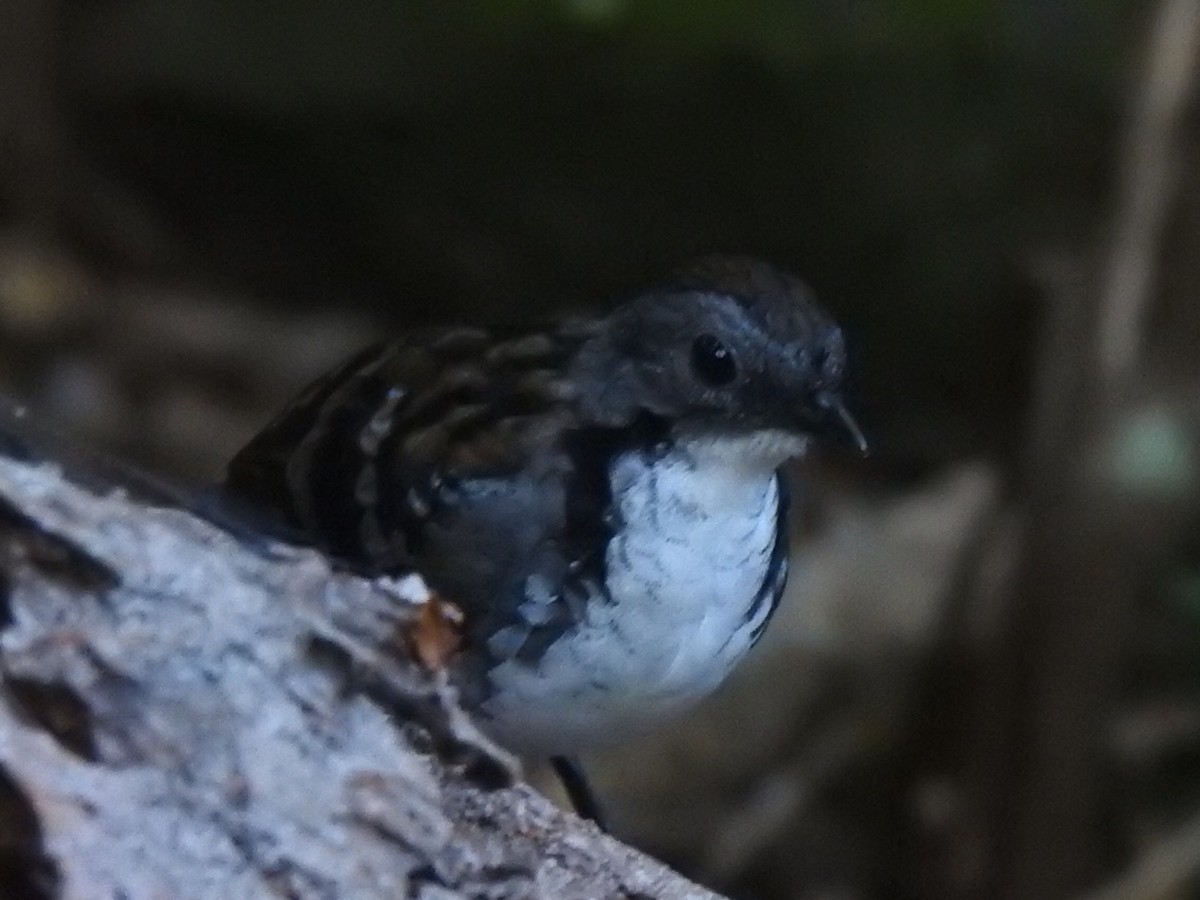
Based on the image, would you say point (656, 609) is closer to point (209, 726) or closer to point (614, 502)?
point (614, 502)

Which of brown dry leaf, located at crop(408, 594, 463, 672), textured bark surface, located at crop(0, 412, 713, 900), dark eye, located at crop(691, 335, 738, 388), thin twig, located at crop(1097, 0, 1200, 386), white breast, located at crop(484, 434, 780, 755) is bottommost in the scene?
textured bark surface, located at crop(0, 412, 713, 900)

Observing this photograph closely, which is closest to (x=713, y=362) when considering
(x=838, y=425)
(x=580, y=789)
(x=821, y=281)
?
(x=838, y=425)

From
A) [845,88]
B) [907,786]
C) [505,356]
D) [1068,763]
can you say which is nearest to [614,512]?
[505,356]

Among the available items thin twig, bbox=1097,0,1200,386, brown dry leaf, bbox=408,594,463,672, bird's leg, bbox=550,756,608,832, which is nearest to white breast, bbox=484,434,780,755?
brown dry leaf, bbox=408,594,463,672

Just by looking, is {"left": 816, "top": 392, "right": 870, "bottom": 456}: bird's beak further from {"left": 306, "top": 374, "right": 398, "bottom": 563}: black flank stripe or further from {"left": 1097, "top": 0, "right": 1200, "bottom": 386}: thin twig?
{"left": 1097, "top": 0, "right": 1200, "bottom": 386}: thin twig

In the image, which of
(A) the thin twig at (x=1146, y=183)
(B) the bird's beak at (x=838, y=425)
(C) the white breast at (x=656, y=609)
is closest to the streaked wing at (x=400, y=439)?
(C) the white breast at (x=656, y=609)

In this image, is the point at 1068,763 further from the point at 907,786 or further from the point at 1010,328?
the point at 1010,328

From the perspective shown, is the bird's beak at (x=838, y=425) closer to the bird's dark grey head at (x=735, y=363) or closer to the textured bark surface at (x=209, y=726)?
the bird's dark grey head at (x=735, y=363)
